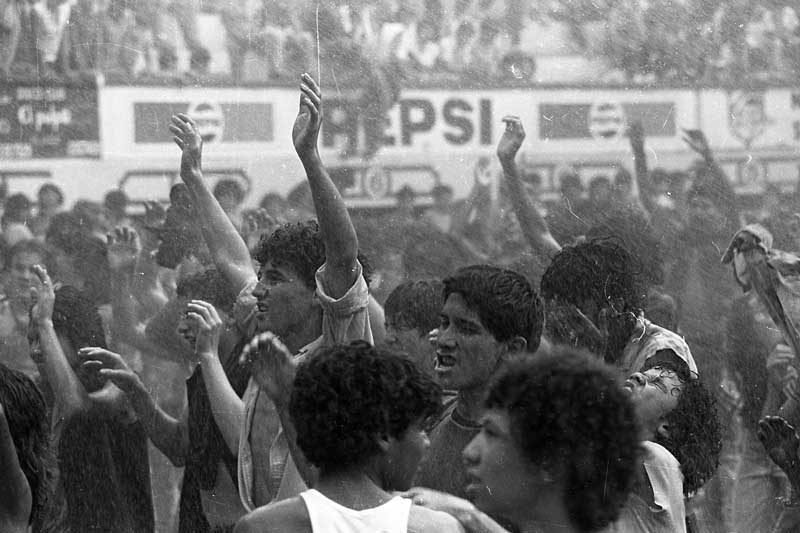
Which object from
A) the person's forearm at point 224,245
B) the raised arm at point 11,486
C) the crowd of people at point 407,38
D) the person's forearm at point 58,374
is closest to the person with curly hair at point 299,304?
the person's forearm at point 224,245

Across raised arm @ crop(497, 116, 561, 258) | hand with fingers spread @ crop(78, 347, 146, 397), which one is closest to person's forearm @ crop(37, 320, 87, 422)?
hand with fingers spread @ crop(78, 347, 146, 397)

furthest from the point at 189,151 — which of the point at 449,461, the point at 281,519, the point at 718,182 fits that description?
the point at 281,519

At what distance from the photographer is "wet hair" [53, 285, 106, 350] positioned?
4.04m

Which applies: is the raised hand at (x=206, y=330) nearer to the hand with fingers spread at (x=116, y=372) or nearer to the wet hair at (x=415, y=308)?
the hand with fingers spread at (x=116, y=372)

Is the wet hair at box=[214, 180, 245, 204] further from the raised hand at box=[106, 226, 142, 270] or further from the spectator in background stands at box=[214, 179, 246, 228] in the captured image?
the raised hand at box=[106, 226, 142, 270]

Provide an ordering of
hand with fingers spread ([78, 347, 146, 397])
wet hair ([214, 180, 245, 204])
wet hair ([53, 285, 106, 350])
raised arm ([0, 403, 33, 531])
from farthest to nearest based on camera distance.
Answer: wet hair ([214, 180, 245, 204]) < wet hair ([53, 285, 106, 350]) < hand with fingers spread ([78, 347, 146, 397]) < raised arm ([0, 403, 33, 531])

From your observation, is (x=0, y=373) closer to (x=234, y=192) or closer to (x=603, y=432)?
(x=603, y=432)

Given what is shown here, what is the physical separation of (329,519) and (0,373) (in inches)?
30.6

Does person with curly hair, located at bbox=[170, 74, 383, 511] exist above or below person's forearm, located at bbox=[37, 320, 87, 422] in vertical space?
above

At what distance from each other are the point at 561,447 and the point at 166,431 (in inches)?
86.3

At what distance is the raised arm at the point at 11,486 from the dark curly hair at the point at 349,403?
53cm

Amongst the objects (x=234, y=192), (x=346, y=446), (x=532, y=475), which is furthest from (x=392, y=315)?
(x=532, y=475)

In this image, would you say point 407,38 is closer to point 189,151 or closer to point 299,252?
point 189,151

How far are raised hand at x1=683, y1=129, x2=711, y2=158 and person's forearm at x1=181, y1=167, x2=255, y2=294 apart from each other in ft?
5.71
